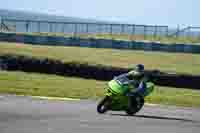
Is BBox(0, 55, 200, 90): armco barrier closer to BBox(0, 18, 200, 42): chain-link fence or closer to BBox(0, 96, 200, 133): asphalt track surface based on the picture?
BBox(0, 96, 200, 133): asphalt track surface

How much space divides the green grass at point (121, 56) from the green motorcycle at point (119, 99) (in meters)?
17.6

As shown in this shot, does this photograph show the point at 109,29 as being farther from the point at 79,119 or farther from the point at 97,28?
the point at 79,119

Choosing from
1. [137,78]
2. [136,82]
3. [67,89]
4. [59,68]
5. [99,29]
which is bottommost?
[67,89]

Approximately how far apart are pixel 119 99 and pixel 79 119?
192cm

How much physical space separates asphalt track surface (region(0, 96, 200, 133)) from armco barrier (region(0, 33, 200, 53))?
2626 centimetres

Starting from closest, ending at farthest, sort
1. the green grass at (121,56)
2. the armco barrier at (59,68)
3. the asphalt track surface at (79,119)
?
the asphalt track surface at (79,119) < the armco barrier at (59,68) < the green grass at (121,56)

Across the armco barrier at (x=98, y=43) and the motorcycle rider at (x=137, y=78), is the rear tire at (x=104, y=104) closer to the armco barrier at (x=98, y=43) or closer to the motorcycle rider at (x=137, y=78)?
the motorcycle rider at (x=137, y=78)

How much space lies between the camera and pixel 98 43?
45.3 metres

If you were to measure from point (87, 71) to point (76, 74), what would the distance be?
552 mm

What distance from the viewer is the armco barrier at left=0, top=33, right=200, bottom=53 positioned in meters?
44.4

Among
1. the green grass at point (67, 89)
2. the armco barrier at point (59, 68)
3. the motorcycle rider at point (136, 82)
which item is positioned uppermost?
the motorcycle rider at point (136, 82)

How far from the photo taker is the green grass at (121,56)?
34.8m

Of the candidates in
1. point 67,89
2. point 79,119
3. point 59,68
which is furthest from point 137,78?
point 59,68

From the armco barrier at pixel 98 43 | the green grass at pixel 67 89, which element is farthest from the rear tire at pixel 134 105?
the armco barrier at pixel 98 43
